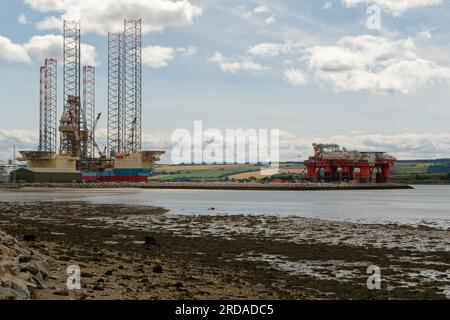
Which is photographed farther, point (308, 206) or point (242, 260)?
point (308, 206)

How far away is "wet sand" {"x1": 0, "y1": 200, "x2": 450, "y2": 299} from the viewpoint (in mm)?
18219

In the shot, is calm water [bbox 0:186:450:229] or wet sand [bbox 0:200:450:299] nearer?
wet sand [bbox 0:200:450:299]

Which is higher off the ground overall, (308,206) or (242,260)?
(242,260)

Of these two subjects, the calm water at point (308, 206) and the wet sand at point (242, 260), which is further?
the calm water at point (308, 206)

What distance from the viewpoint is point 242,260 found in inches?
1067

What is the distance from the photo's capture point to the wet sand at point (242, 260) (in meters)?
18.2

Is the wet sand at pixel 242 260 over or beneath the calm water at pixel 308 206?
over

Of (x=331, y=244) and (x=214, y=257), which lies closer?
(x=214, y=257)

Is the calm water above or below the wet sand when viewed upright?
below

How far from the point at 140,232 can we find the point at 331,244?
14.4 meters

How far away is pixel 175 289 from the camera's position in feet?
58.1
